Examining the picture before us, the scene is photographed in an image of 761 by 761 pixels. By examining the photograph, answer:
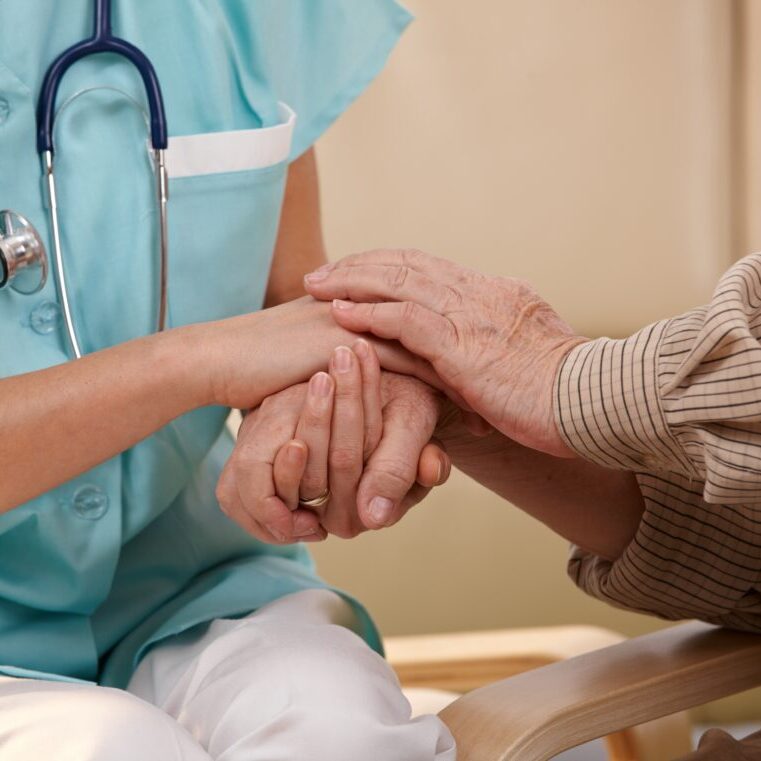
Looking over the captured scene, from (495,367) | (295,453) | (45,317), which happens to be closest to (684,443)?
(495,367)

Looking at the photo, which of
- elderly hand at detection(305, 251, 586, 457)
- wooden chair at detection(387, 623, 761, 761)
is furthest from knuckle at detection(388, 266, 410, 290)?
wooden chair at detection(387, 623, 761, 761)

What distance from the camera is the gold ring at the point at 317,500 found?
3.04 ft

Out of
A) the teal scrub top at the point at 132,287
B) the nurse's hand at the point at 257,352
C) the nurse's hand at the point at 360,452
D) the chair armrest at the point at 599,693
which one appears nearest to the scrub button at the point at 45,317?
the teal scrub top at the point at 132,287

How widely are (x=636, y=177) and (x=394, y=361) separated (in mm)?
762

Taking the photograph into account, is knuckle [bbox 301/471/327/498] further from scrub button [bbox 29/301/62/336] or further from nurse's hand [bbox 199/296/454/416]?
scrub button [bbox 29/301/62/336]

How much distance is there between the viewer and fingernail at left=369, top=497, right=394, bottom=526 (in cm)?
89

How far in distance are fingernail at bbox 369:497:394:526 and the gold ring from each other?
0.15 ft

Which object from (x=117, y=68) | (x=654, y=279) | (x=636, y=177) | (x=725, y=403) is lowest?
(x=654, y=279)

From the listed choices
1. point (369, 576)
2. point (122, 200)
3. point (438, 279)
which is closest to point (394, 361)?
point (438, 279)

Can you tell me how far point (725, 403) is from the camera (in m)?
0.76

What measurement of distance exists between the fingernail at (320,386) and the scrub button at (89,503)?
206 millimetres

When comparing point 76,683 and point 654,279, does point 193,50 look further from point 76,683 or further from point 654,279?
point 654,279

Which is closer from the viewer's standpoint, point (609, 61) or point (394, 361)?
point (394, 361)

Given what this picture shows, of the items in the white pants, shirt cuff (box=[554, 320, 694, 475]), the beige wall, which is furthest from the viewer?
the beige wall
